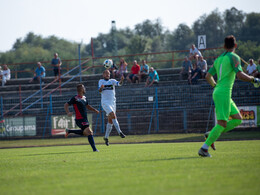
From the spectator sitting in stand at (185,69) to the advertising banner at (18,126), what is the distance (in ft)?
33.0

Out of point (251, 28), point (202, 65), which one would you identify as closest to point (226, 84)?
point (202, 65)

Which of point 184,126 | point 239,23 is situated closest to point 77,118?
point 184,126

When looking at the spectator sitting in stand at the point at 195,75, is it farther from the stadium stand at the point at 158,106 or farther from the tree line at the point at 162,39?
the tree line at the point at 162,39

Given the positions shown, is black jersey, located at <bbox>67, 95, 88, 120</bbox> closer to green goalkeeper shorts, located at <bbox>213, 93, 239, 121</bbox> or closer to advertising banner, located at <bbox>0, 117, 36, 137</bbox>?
green goalkeeper shorts, located at <bbox>213, 93, 239, 121</bbox>

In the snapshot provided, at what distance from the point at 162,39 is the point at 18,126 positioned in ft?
408

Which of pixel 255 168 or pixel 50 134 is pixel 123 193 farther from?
pixel 50 134

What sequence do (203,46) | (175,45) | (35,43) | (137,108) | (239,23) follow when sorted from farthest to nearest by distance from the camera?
(35,43), (175,45), (239,23), (203,46), (137,108)

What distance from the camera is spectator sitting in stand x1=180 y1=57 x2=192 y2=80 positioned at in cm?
2728

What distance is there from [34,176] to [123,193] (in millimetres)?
2543

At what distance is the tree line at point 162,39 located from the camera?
10000 centimetres

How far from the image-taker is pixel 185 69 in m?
27.6

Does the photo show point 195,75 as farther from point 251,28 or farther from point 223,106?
point 251,28

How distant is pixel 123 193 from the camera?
507cm

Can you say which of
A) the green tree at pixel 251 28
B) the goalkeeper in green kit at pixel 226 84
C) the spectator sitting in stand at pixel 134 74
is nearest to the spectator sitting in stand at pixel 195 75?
the spectator sitting in stand at pixel 134 74
